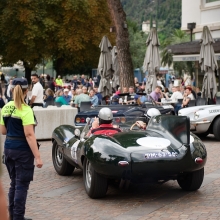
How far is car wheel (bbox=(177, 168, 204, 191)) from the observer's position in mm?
8980

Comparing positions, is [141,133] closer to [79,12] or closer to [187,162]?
[187,162]

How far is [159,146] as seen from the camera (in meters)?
8.45

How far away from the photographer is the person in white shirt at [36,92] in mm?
16125

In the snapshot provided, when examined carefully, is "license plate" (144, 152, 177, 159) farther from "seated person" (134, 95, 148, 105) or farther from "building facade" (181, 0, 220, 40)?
"building facade" (181, 0, 220, 40)

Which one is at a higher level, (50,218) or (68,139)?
(68,139)

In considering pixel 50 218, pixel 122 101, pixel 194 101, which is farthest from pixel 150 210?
pixel 194 101

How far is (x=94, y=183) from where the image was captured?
856 cm

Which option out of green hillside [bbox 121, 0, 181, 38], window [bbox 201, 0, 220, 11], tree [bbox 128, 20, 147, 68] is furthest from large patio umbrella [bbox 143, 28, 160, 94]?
green hillside [bbox 121, 0, 181, 38]

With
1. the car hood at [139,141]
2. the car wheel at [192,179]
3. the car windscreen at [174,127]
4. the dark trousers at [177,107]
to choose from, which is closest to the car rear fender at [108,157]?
the car hood at [139,141]

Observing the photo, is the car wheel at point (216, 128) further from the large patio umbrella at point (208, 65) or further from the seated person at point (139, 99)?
the large patio umbrella at point (208, 65)

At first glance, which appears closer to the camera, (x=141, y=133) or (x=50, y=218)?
(x=50, y=218)

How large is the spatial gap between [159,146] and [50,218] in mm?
1735

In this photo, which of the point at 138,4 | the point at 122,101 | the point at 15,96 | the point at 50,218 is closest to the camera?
the point at 15,96

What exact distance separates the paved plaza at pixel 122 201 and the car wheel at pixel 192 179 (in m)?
0.09
